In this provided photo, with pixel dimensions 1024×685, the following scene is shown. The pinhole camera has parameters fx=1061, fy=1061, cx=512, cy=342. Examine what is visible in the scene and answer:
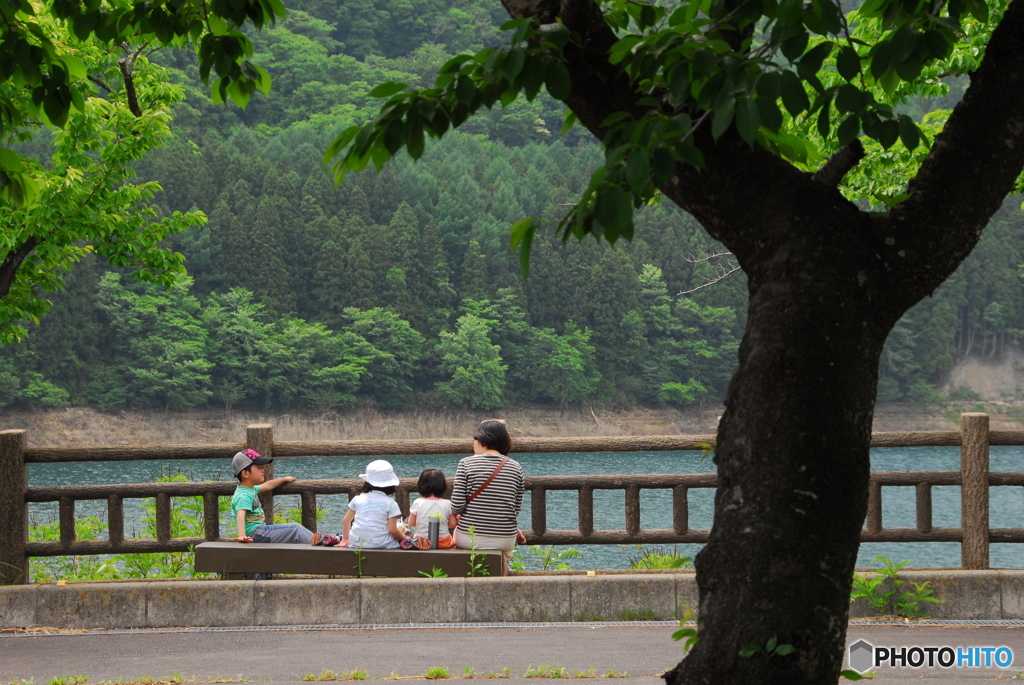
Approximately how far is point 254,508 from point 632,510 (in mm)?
2773

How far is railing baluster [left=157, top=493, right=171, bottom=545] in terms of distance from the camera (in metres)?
7.75

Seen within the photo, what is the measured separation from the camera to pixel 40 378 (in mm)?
59438

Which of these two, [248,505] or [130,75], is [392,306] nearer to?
[130,75]

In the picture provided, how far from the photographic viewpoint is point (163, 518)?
778 centimetres

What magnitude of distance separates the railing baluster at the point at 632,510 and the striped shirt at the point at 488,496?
36.6 inches

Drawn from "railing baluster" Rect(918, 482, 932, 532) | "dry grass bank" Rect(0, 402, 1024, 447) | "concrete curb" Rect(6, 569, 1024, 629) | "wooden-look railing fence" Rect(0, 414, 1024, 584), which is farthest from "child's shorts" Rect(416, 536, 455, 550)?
"dry grass bank" Rect(0, 402, 1024, 447)

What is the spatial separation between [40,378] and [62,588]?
57.2 metres

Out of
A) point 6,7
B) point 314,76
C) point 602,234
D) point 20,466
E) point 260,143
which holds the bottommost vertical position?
point 20,466

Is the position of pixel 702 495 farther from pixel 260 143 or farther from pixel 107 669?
pixel 260 143

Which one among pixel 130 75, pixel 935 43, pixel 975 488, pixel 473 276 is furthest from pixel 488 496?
pixel 473 276

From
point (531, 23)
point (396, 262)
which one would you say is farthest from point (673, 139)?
point (396, 262)

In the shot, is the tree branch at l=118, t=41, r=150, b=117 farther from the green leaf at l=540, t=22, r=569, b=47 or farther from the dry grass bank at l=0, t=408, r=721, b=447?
the dry grass bank at l=0, t=408, r=721, b=447

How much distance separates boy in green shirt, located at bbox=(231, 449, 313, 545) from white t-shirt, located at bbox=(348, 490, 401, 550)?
0.53 metres

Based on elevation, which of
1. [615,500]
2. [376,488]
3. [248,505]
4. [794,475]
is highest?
[794,475]
